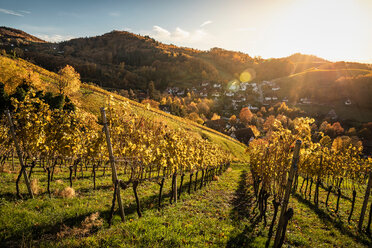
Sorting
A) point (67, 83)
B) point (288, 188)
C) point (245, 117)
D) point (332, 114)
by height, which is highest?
point (332, 114)

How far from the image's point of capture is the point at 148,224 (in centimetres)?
736

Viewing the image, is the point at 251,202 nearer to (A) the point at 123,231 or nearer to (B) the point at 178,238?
(B) the point at 178,238

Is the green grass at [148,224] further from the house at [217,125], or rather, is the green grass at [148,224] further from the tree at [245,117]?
the tree at [245,117]

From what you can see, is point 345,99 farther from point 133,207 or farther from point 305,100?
point 133,207

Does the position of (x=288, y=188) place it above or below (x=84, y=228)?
above

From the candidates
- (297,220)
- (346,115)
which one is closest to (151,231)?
(297,220)

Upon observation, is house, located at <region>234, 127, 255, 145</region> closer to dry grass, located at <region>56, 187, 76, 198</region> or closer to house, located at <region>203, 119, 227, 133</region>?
house, located at <region>203, 119, 227, 133</region>

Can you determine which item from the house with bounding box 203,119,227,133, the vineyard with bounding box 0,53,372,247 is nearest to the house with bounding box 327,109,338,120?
the house with bounding box 203,119,227,133

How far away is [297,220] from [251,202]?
4.33 m

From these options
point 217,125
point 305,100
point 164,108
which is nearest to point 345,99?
point 305,100

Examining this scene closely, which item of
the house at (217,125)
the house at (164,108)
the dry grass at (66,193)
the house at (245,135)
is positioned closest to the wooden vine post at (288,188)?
the dry grass at (66,193)

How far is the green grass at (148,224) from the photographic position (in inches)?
237

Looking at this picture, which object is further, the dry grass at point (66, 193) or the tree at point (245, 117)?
the tree at point (245, 117)

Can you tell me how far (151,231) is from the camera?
6.73 m
